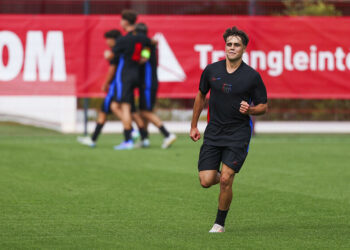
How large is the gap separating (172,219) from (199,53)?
10879 millimetres

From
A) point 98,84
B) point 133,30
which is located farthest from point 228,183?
point 98,84

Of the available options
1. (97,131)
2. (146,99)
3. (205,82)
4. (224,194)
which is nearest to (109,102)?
(97,131)

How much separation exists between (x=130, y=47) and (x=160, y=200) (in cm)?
651

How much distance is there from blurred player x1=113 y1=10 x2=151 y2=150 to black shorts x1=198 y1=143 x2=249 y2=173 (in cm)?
806

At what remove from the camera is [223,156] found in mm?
7797

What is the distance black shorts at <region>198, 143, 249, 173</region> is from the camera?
770cm

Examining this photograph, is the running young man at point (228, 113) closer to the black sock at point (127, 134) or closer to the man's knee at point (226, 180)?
the man's knee at point (226, 180)

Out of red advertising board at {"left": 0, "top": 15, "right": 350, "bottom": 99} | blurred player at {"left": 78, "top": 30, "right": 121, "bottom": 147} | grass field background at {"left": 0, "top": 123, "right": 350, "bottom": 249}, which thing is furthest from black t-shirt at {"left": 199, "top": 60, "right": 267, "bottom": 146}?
red advertising board at {"left": 0, "top": 15, "right": 350, "bottom": 99}

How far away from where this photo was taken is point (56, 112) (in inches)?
817

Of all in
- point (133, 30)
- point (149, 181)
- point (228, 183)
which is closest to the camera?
point (228, 183)

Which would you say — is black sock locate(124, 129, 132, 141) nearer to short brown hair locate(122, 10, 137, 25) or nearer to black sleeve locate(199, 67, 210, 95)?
short brown hair locate(122, 10, 137, 25)

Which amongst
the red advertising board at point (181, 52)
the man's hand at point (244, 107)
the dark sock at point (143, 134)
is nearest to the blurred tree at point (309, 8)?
the red advertising board at point (181, 52)

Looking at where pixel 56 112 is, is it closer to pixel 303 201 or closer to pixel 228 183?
pixel 303 201

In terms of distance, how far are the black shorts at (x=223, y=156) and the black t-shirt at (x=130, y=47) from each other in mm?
8045
